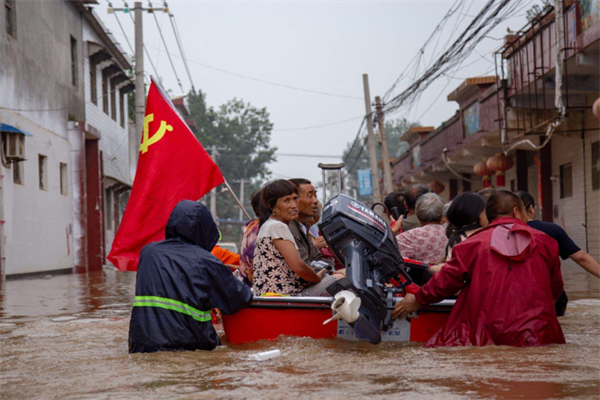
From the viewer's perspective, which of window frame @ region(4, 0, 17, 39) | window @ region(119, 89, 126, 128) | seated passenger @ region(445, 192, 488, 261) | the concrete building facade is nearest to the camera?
seated passenger @ region(445, 192, 488, 261)

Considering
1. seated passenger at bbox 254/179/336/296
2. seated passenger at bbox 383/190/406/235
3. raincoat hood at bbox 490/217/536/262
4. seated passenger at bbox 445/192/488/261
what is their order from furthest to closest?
seated passenger at bbox 383/190/406/235 < seated passenger at bbox 254/179/336/296 < seated passenger at bbox 445/192/488/261 < raincoat hood at bbox 490/217/536/262

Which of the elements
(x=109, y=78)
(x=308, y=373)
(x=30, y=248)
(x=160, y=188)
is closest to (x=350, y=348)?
(x=308, y=373)

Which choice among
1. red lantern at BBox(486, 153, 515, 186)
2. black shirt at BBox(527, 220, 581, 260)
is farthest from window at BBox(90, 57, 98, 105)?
black shirt at BBox(527, 220, 581, 260)

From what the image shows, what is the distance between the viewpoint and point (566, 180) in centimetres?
1988

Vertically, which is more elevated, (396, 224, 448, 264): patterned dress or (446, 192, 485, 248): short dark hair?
(446, 192, 485, 248): short dark hair

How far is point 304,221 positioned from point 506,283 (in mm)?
2536

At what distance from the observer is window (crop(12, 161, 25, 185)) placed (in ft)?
64.6

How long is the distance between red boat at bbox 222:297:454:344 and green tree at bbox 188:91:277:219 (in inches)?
→ 2478

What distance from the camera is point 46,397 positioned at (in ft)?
14.6

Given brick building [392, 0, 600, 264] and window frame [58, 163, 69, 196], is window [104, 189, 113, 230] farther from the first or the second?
brick building [392, 0, 600, 264]

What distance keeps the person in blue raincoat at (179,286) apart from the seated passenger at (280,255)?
2.67ft

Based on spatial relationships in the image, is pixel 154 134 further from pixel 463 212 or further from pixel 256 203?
pixel 463 212

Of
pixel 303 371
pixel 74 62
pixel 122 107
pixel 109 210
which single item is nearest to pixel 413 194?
pixel 303 371

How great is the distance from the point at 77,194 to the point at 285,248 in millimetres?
20190
